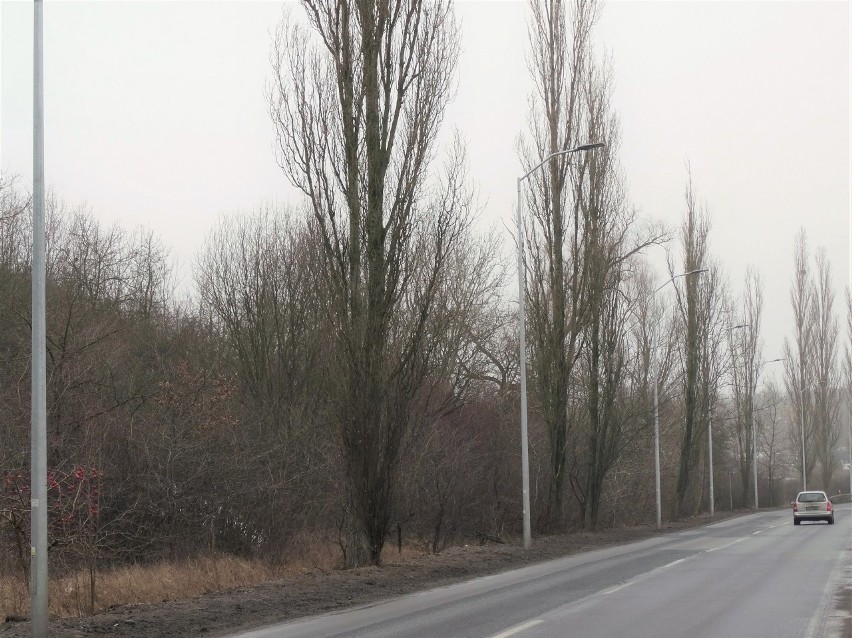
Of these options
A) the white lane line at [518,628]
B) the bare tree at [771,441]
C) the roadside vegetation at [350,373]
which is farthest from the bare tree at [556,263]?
the bare tree at [771,441]

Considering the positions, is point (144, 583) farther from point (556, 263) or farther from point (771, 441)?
point (771, 441)

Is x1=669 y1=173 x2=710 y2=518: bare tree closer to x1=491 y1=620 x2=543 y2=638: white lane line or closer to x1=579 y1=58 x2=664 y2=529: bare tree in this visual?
x1=579 y1=58 x2=664 y2=529: bare tree

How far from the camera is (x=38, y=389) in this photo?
1135cm

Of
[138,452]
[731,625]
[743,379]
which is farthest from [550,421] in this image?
[743,379]

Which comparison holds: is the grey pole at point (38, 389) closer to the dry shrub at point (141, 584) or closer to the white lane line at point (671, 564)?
the dry shrub at point (141, 584)

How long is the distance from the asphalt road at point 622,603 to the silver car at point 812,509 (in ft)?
68.7

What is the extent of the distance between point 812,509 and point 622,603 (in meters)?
33.0

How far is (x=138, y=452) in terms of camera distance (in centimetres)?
2038

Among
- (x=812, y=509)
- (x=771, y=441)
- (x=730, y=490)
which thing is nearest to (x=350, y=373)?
(x=812, y=509)

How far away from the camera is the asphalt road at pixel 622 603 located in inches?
466

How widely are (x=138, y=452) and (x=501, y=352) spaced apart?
2400 centimetres

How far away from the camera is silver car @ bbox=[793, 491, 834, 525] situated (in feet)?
145

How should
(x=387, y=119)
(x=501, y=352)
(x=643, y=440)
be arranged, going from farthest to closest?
1. (x=643, y=440)
2. (x=501, y=352)
3. (x=387, y=119)

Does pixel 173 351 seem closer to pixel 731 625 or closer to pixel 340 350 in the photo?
pixel 340 350
